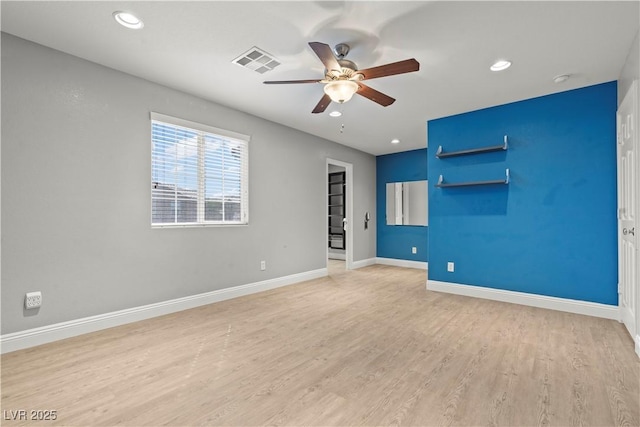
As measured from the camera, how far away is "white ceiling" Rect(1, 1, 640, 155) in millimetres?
2186

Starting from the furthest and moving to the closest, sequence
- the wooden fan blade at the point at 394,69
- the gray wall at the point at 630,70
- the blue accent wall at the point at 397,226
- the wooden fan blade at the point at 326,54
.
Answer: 1. the blue accent wall at the point at 397,226
2. the gray wall at the point at 630,70
3. the wooden fan blade at the point at 394,69
4. the wooden fan blade at the point at 326,54

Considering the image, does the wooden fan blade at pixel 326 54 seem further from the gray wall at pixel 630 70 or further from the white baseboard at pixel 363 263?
the white baseboard at pixel 363 263

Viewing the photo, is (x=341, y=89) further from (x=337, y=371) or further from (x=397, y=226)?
(x=397, y=226)

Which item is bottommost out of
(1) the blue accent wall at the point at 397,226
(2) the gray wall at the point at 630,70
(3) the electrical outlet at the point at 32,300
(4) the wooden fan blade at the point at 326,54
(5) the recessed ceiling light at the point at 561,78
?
(3) the electrical outlet at the point at 32,300

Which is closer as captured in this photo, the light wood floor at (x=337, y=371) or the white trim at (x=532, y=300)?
the light wood floor at (x=337, y=371)

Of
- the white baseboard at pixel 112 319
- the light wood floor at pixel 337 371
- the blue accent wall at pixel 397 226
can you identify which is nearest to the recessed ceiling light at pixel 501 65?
the light wood floor at pixel 337 371

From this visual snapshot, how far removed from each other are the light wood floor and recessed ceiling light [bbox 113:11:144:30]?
2.57 meters

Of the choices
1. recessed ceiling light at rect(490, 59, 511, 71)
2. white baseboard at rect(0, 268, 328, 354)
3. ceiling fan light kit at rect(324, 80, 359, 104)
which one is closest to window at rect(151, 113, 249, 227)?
white baseboard at rect(0, 268, 328, 354)

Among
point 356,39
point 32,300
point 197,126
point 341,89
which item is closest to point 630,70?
point 356,39

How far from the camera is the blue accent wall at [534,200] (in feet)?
11.2

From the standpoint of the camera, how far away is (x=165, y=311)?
11.3ft

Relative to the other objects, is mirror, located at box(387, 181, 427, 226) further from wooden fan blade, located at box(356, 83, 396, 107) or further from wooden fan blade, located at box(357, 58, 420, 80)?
wooden fan blade, located at box(357, 58, 420, 80)

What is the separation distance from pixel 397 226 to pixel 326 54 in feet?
16.9

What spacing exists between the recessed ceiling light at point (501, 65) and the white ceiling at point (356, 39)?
6 centimetres
